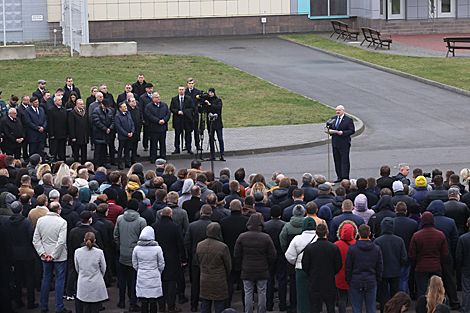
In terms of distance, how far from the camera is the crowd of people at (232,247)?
351 inches

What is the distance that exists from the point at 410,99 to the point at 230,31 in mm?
20996

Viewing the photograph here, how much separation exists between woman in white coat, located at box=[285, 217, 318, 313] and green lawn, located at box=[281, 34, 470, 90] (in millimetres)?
19967

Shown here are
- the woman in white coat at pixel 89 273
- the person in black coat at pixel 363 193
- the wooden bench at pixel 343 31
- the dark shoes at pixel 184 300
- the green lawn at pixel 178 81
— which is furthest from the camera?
the wooden bench at pixel 343 31

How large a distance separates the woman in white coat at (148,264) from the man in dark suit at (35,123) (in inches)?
355

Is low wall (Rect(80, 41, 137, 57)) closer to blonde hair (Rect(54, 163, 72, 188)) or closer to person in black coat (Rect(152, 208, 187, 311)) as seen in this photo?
blonde hair (Rect(54, 163, 72, 188))

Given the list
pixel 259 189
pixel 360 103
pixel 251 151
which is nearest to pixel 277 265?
pixel 259 189

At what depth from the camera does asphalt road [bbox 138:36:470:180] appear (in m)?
17.8

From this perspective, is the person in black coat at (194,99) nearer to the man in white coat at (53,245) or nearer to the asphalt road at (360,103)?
the asphalt road at (360,103)

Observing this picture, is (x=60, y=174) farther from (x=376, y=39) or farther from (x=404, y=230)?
(x=376, y=39)

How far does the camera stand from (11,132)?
54.2ft

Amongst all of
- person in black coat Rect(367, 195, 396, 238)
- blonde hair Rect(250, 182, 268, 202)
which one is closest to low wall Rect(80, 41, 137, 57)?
blonde hair Rect(250, 182, 268, 202)

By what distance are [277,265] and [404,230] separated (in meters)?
2.00

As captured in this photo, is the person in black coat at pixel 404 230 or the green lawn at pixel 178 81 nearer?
the person in black coat at pixel 404 230

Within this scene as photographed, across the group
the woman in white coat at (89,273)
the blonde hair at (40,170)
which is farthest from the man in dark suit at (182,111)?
the woman in white coat at (89,273)
